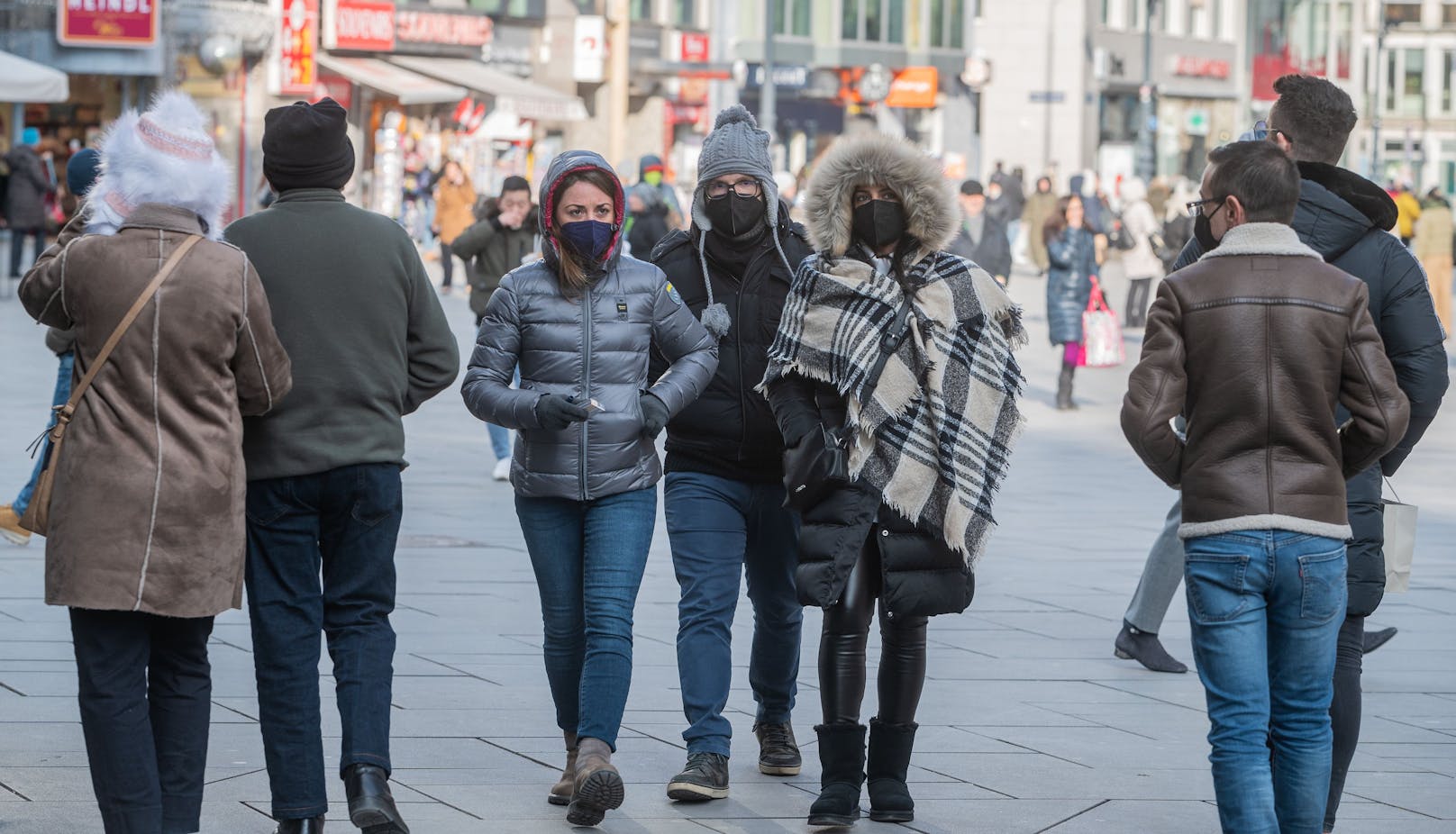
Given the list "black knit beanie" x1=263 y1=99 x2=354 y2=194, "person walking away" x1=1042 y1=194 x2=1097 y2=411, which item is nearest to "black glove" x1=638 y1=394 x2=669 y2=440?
"black knit beanie" x1=263 y1=99 x2=354 y2=194

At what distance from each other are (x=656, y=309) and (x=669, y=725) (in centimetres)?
146

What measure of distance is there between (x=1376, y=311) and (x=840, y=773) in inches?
64.7

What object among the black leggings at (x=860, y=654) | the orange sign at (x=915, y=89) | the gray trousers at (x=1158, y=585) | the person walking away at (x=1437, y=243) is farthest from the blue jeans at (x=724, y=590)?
the orange sign at (x=915, y=89)

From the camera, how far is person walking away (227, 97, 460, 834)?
5.00m

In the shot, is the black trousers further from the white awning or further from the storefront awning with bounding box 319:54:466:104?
the storefront awning with bounding box 319:54:466:104

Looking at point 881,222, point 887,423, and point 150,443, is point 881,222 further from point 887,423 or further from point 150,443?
point 150,443

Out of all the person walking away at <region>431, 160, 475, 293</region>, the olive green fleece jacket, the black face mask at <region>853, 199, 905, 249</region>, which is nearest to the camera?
the olive green fleece jacket

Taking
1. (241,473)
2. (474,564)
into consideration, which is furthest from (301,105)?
(474,564)

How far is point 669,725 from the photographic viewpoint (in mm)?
6590

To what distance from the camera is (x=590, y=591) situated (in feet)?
18.5

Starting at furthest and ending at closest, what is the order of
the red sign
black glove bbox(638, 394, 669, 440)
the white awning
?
the red sign
the white awning
black glove bbox(638, 394, 669, 440)

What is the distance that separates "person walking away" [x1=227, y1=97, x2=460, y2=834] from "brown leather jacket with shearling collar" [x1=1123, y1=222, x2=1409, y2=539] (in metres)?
1.65

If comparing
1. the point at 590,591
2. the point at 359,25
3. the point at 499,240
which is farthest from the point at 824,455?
the point at 359,25

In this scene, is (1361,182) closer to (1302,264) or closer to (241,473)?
(1302,264)
